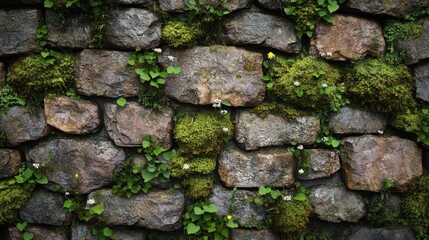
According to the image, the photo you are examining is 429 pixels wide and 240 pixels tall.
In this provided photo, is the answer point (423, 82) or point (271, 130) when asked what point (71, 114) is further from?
point (423, 82)

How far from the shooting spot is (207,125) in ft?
8.33

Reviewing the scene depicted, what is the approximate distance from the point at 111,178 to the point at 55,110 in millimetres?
572

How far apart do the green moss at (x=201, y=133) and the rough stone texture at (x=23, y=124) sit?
89 centimetres

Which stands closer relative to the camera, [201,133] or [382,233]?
[201,133]

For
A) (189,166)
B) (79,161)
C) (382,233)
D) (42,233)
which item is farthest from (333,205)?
(42,233)

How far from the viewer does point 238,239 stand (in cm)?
264

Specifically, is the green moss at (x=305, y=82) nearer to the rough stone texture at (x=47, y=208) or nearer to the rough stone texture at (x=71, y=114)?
the rough stone texture at (x=71, y=114)

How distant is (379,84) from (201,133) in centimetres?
121

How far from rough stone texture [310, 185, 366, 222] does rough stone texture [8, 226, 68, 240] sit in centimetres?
172

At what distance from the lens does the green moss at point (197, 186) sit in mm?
2566

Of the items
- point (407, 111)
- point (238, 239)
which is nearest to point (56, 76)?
point (238, 239)

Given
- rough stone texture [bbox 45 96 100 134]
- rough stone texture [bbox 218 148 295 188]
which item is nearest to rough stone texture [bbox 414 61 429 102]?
rough stone texture [bbox 218 148 295 188]

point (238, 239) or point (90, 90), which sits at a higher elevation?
point (90, 90)

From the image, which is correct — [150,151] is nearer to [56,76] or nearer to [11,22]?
[56,76]
